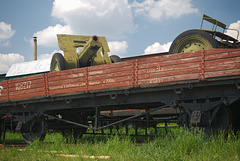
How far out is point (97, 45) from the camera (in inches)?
381

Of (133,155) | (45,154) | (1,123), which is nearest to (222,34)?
(133,155)

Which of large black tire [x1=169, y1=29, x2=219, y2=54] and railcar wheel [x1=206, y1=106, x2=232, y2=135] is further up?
large black tire [x1=169, y1=29, x2=219, y2=54]

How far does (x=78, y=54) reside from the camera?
10.4 metres

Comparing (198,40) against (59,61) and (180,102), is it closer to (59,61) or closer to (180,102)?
(180,102)

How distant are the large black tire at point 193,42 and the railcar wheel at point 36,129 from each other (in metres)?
5.19

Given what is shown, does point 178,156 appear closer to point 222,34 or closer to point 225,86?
point 225,86

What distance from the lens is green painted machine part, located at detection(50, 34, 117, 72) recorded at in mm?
9750

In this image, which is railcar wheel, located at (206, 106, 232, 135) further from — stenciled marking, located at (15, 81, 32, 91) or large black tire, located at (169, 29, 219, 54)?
stenciled marking, located at (15, 81, 32, 91)

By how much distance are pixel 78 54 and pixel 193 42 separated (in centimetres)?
493

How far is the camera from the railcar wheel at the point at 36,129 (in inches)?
369

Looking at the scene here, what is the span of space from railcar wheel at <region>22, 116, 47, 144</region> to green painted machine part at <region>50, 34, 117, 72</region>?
1.98 metres

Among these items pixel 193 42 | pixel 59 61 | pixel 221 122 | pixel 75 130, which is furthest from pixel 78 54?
pixel 221 122

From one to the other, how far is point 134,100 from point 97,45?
3249mm

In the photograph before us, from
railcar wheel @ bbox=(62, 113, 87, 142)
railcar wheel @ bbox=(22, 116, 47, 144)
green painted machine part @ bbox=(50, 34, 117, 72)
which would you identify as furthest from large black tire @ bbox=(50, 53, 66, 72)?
railcar wheel @ bbox=(22, 116, 47, 144)
